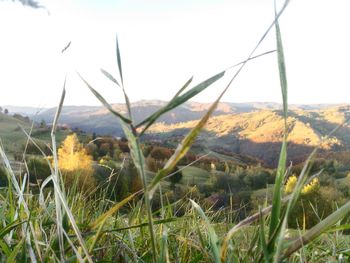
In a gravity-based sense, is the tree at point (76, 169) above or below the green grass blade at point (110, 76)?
below

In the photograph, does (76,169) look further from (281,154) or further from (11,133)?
(11,133)

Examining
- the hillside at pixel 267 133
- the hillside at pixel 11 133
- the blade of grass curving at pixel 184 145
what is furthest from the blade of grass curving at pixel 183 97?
the hillside at pixel 267 133

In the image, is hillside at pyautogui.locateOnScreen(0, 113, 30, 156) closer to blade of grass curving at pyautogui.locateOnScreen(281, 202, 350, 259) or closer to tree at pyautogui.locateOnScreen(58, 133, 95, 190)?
tree at pyautogui.locateOnScreen(58, 133, 95, 190)

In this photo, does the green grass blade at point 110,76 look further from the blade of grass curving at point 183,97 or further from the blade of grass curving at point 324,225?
the blade of grass curving at point 324,225

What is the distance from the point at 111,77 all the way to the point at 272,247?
28 centimetres

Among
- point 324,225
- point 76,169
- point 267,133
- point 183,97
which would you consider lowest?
point 267,133

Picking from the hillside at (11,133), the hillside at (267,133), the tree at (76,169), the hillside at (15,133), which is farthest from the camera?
the hillside at (267,133)

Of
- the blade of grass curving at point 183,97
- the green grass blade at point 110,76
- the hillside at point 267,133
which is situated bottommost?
the hillside at point 267,133

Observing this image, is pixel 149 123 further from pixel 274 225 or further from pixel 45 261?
pixel 45 261

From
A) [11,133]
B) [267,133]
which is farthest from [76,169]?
[267,133]

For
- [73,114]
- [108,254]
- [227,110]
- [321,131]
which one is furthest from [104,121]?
[108,254]

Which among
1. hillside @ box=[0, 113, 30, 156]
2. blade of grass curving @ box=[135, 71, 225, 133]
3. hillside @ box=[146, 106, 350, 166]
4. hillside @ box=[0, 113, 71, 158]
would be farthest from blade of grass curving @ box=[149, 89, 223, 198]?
hillside @ box=[146, 106, 350, 166]

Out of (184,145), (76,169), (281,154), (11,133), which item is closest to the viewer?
(184,145)

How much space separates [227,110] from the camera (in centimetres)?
12644
